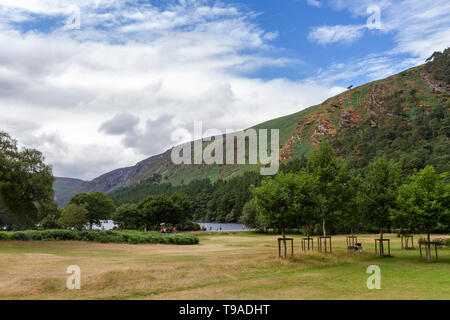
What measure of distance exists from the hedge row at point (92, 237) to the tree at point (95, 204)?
59160 millimetres

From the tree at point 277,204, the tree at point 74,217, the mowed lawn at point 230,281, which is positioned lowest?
the mowed lawn at point 230,281

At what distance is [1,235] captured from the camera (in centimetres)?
4581

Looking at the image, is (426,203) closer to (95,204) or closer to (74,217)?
(74,217)

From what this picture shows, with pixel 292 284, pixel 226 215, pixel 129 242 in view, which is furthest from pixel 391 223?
pixel 226 215

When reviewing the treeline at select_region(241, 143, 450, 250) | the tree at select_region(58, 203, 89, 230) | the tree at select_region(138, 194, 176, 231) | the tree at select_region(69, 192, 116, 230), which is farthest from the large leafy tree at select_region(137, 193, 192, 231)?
the treeline at select_region(241, 143, 450, 250)

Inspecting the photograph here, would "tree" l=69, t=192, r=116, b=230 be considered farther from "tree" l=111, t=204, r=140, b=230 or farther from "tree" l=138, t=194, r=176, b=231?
"tree" l=138, t=194, r=176, b=231

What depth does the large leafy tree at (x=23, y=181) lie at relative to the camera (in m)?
46.9

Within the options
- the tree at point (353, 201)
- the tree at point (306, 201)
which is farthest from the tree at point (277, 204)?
the tree at point (353, 201)

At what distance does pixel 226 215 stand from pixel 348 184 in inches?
5739

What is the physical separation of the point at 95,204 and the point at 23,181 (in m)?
63.1

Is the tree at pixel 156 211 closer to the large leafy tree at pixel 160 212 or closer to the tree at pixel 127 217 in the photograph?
the large leafy tree at pixel 160 212

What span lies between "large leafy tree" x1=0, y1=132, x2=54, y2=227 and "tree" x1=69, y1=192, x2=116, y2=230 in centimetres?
5721

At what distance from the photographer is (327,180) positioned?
3712 cm

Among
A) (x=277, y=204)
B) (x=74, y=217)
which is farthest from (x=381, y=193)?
(x=74, y=217)
